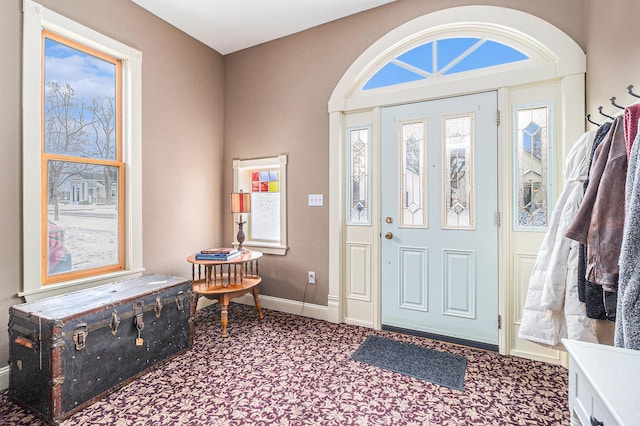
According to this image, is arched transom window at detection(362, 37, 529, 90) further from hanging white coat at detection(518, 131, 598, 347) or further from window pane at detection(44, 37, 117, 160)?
window pane at detection(44, 37, 117, 160)

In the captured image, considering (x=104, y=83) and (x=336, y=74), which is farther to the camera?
(x=336, y=74)

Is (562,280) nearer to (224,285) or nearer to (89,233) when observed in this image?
(224,285)

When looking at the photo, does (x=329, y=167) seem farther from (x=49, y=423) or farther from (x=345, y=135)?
(x=49, y=423)

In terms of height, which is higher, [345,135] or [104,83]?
[104,83]

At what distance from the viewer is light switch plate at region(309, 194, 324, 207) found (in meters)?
3.20

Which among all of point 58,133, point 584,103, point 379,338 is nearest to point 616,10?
point 584,103

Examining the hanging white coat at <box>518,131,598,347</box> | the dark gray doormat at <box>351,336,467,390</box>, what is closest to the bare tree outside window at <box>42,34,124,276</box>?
the dark gray doormat at <box>351,336,467,390</box>

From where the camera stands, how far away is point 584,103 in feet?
7.15

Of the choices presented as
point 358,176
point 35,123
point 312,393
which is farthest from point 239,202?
point 312,393

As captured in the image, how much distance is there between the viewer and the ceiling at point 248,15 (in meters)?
2.80

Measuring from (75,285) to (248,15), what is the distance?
2.85 m

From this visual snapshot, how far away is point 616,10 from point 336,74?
2.07m

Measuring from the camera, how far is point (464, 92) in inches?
101

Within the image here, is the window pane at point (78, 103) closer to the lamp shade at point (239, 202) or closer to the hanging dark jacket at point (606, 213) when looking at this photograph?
the lamp shade at point (239, 202)
